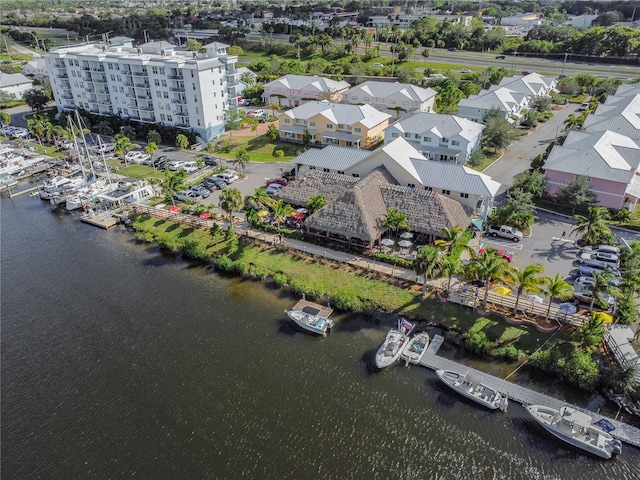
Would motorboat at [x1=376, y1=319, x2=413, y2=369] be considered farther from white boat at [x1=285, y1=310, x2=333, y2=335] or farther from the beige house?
the beige house

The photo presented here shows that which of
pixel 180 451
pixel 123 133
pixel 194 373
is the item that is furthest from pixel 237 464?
pixel 123 133

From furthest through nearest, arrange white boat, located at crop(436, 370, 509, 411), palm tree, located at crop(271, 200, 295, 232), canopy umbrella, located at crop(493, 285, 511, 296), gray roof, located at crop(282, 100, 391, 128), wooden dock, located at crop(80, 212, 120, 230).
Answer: gray roof, located at crop(282, 100, 391, 128), wooden dock, located at crop(80, 212, 120, 230), palm tree, located at crop(271, 200, 295, 232), canopy umbrella, located at crop(493, 285, 511, 296), white boat, located at crop(436, 370, 509, 411)

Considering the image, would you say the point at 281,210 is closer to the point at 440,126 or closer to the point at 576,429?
the point at 440,126

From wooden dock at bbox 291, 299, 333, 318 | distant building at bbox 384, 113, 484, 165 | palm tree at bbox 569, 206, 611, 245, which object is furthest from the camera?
distant building at bbox 384, 113, 484, 165

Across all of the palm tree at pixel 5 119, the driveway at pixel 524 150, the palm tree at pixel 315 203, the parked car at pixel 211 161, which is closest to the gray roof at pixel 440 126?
the driveway at pixel 524 150

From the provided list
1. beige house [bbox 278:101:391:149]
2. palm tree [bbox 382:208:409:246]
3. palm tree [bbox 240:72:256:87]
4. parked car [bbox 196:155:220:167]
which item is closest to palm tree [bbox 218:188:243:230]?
palm tree [bbox 382:208:409:246]

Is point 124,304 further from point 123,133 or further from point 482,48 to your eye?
point 482,48

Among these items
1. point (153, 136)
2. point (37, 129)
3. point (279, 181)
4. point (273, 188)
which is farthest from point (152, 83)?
point (273, 188)

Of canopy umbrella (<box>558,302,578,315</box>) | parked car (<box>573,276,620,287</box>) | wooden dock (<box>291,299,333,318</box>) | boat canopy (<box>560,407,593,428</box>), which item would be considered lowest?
wooden dock (<box>291,299,333,318</box>)
